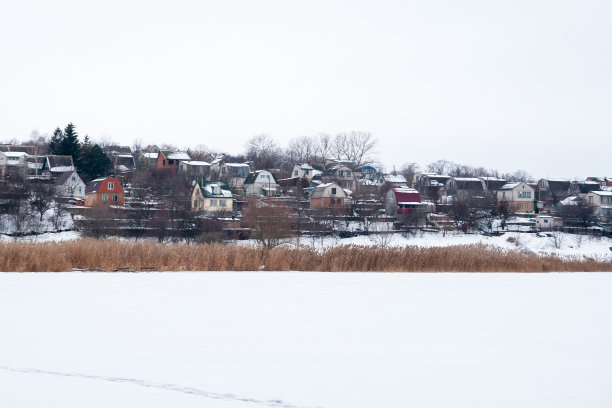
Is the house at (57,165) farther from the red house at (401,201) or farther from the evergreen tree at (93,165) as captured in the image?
the red house at (401,201)

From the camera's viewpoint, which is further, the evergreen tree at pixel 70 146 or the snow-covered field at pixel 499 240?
the evergreen tree at pixel 70 146

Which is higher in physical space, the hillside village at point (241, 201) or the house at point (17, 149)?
the house at point (17, 149)

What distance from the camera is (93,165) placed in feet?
198

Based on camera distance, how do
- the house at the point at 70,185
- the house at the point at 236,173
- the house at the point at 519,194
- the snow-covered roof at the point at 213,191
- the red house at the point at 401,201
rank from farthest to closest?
the house at the point at 236,173
the house at the point at 519,194
the red house at the point at 401,201
the snow-covered roof at the point at 213,191
the house at the point at 70,185

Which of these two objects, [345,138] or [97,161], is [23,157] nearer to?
[97,161]

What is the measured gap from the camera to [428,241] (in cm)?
4700

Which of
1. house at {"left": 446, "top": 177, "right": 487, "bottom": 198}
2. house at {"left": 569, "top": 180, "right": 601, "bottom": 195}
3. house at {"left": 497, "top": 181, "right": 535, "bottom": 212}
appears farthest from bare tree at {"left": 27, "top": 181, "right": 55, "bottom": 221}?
house at {"left": 569, "top": 180, "right": 601, "bottom": 195}

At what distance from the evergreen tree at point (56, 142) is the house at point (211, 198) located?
17466 millimetres

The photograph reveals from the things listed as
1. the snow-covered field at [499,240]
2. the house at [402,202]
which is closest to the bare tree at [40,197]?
the snow-covered field at [499,240]

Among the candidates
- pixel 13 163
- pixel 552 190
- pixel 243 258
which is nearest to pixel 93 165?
pixel 13 163

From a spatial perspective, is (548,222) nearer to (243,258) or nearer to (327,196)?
(327,196)

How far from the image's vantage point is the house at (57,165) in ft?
191
